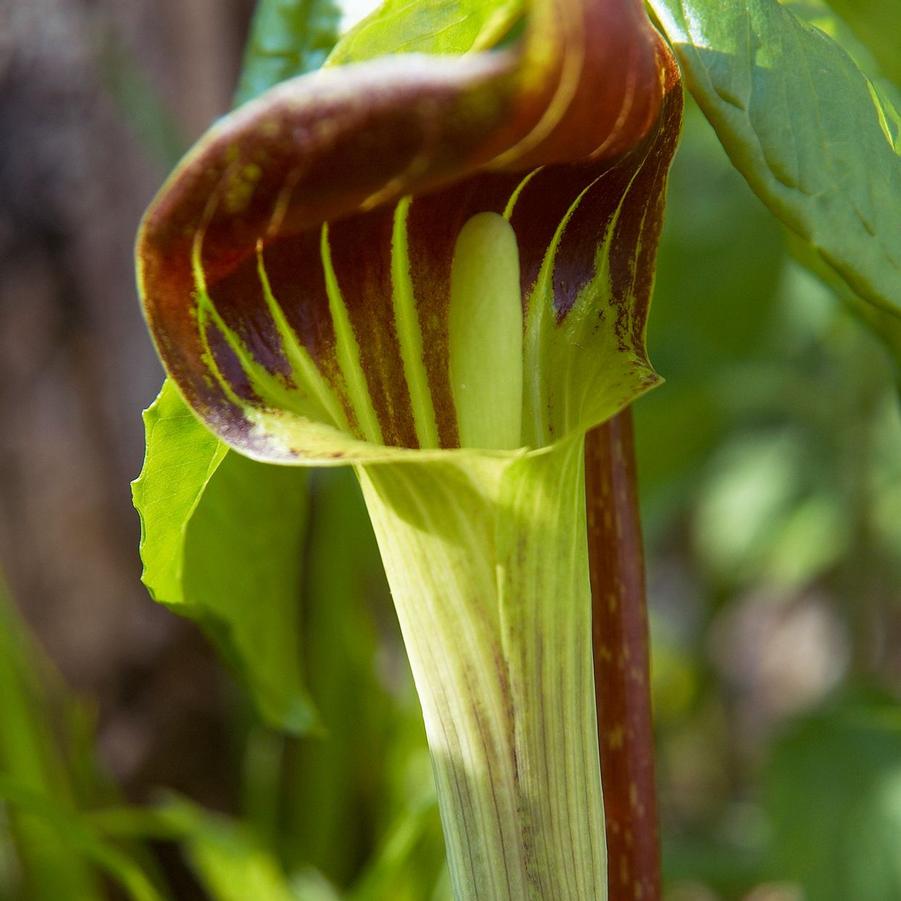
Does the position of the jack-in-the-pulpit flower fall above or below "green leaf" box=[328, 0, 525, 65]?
below

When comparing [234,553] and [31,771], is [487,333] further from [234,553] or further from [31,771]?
[31,771]

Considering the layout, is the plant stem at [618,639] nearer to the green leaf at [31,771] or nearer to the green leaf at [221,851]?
the green leaf at [221,851]

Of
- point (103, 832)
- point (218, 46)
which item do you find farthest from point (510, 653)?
point (218, 46)

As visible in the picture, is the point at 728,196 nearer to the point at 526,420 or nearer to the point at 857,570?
the point at 857,570

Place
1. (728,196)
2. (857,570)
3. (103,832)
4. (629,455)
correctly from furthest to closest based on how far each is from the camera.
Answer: (728,196)
(857,570)
(103,832)
(629,455)

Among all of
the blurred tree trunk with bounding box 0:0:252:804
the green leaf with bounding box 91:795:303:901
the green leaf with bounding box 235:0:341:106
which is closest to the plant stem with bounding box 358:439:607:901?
the green leaf with bounding box 235:0:341:106

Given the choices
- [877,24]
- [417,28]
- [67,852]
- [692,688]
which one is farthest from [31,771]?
[692,688]

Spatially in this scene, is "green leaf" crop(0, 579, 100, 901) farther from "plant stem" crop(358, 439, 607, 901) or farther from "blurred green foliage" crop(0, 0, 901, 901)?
"plant stem" crop(358, 439, 607, 901)
